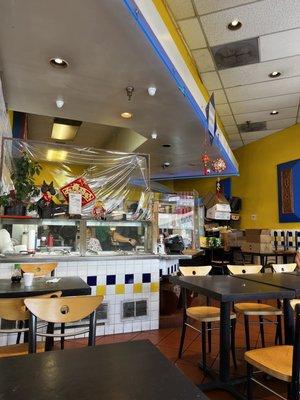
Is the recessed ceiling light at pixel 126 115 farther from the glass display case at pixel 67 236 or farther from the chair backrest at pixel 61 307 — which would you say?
the chair backrest at pixel 61 307

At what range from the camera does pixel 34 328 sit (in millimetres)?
1655

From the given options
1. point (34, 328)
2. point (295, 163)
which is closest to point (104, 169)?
point (34, 328)

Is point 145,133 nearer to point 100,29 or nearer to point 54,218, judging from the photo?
point 54,218

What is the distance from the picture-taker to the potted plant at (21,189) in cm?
348

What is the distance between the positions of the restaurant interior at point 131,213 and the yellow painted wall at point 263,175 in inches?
33.0

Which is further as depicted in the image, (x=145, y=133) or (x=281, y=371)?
(x=145, y=133)

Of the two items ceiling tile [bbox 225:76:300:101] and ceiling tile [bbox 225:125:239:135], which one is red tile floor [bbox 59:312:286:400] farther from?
ceiling tile [bbox 225:125:239:135]

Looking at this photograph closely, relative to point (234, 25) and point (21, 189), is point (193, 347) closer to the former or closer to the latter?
point (21, 189)

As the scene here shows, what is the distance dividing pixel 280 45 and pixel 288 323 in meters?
3.49

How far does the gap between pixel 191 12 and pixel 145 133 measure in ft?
6.76

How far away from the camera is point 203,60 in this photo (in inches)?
186

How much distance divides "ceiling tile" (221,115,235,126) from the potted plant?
4447 millimetres

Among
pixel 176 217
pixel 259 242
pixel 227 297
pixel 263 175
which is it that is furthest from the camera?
pixel 263 175

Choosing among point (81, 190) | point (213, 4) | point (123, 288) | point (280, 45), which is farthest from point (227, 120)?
point (123, 288)
